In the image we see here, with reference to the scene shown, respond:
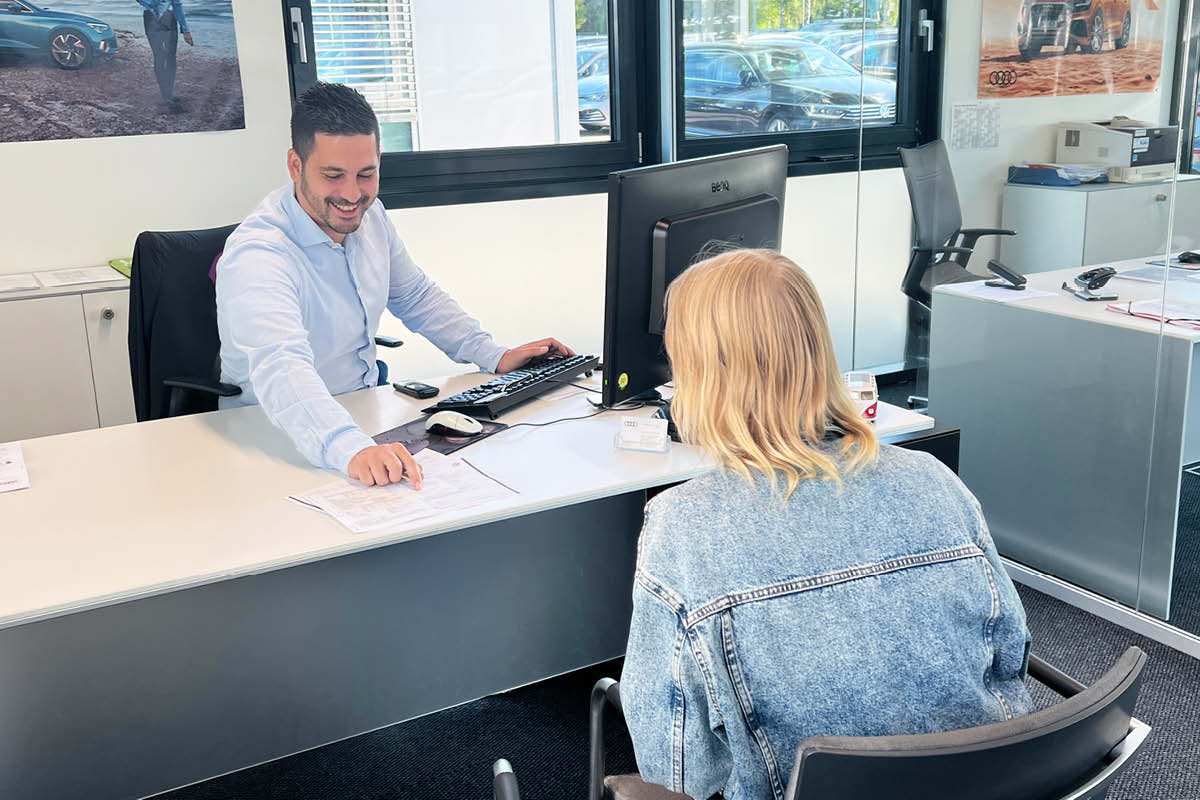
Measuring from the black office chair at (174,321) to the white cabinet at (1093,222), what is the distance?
213 cm

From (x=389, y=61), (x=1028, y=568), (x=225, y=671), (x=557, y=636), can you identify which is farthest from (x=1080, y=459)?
(x=389, y=61)

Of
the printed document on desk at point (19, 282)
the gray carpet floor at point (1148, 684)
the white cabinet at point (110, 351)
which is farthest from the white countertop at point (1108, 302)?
the printed document on desk at point (19, 282)

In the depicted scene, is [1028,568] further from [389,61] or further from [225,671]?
[389,61]

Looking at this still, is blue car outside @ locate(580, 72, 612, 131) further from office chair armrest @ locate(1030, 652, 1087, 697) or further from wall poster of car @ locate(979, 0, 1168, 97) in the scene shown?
office chair armrest @ locate(1030, 652, 1087, 697)

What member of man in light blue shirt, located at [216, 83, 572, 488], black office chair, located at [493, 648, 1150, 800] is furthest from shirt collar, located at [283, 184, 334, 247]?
black office chair, located at [493, 648, 1150, 800]

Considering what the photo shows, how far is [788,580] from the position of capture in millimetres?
1143

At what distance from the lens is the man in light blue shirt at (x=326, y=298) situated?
202 centimetres

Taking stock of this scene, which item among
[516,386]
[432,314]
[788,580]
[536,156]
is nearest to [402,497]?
[516,386]

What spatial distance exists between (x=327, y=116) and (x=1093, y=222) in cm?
195

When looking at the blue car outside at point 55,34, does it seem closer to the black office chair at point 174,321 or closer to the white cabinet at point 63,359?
the white cabinet at point 63,359

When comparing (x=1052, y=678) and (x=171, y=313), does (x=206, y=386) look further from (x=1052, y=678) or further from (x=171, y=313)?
(x=1052, y=678)

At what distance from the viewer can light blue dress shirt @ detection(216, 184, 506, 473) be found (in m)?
2.03

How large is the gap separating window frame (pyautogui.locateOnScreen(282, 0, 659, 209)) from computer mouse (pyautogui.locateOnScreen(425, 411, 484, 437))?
211 cm

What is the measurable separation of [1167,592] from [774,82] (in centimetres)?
273
